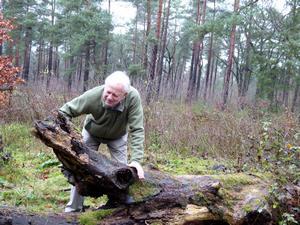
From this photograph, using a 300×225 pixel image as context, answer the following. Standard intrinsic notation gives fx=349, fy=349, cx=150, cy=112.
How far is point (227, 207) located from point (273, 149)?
4.90 ft

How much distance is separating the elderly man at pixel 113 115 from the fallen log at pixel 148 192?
202mm

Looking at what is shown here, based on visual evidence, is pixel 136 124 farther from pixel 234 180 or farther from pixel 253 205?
pixel 253 205

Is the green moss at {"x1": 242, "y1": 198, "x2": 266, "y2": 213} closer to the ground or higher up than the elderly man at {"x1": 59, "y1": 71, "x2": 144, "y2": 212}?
closer to the ground

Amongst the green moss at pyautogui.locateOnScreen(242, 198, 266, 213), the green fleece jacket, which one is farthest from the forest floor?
the green fleece jacket

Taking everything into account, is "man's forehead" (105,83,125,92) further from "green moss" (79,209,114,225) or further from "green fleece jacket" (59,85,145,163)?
"green moss" (79,209,114,225)

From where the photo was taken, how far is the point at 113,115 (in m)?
3.77

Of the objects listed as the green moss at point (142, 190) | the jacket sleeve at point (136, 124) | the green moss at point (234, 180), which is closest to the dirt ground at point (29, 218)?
the green moss at point (142, 190)

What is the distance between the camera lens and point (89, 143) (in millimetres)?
4223

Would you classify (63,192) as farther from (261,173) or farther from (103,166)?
(261,173)

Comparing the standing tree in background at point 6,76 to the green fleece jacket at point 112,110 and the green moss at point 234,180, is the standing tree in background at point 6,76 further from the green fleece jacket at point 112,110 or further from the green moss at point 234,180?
the green moss at point 234,180

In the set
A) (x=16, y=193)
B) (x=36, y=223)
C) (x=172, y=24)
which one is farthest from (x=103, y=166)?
(x=172, y=24)

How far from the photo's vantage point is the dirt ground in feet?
9.22

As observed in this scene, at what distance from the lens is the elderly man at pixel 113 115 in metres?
3.42

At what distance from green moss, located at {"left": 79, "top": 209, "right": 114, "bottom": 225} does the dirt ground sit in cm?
6
